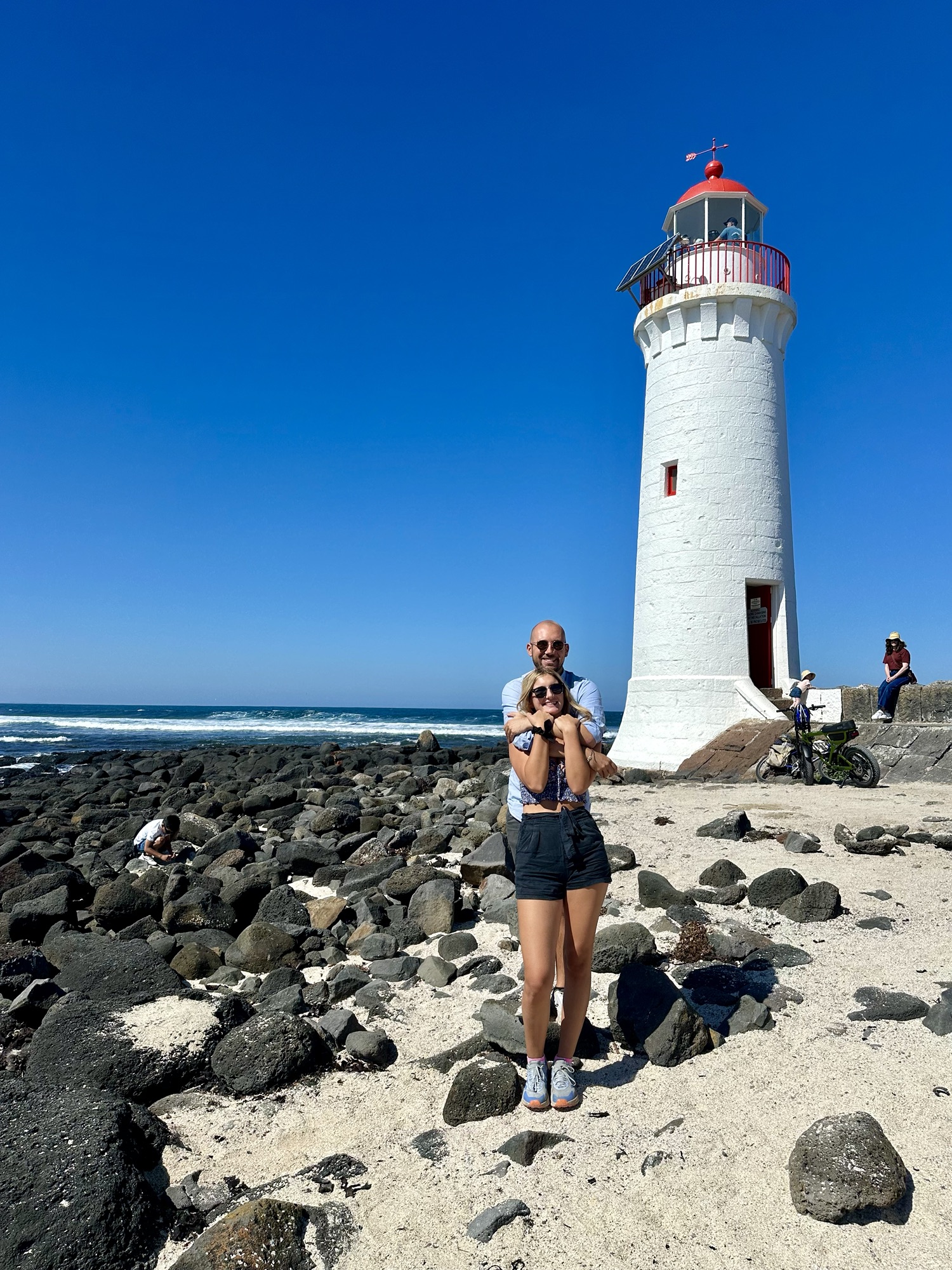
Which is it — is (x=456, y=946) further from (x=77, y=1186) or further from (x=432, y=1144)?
(x=77, y=1186)

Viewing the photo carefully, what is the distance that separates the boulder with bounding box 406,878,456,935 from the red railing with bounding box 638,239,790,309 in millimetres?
11224

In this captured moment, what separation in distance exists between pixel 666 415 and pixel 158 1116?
496 inches

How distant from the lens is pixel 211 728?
1887 inches

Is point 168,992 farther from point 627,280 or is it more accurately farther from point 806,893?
point 627,280

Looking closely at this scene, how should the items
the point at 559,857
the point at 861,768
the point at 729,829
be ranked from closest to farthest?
the point at 559,857
the point at 729,829
the point at 861,768

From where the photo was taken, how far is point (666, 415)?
13.8 metres

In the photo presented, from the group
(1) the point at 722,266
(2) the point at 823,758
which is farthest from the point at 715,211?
(2) the point at 823,758

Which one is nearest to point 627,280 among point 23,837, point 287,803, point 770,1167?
point 287,803

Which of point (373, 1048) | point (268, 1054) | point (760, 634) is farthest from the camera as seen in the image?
point (760, 634)

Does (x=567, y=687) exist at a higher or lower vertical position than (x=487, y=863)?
higher

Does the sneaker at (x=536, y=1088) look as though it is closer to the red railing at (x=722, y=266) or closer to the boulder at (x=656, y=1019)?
the boulder at (x=656, y=1019)

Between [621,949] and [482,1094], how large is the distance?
153 cm

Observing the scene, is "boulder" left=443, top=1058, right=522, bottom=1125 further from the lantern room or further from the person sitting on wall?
the lantern room

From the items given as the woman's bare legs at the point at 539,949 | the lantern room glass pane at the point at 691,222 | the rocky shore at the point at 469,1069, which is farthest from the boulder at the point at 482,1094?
the lantern room glass pane at the point at 691,222
